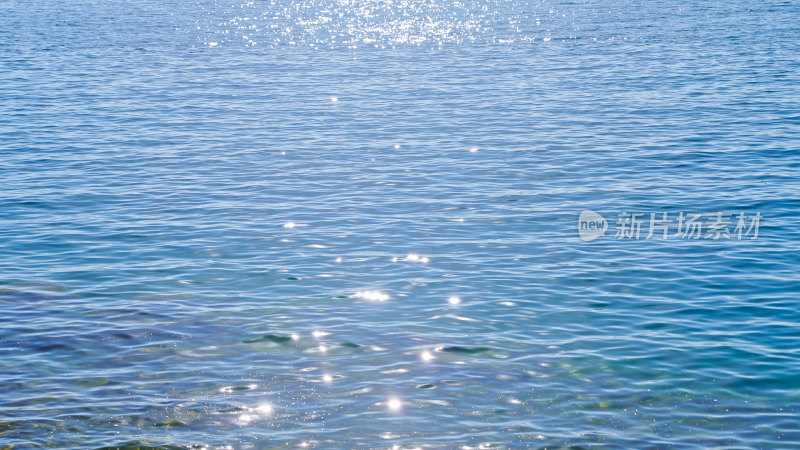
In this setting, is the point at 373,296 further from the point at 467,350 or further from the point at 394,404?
the point at 394,404

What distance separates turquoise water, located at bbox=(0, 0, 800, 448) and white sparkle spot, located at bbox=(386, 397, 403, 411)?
0.14 m

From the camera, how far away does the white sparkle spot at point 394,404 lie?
16016 millimetres

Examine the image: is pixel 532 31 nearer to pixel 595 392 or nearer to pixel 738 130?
pixel 738 130

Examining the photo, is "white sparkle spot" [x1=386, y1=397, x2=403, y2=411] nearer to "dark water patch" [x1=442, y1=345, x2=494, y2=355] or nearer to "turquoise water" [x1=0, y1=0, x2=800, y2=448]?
"turquoise water" [x1=0, y1=0, x2=800, y2=448]

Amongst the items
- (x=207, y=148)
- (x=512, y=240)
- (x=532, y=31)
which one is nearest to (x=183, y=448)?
(x=512, y=240)

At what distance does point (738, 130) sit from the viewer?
3603 cm

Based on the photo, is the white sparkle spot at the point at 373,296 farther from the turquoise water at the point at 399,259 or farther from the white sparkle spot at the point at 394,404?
the white sparkle spot at the point at 394,404

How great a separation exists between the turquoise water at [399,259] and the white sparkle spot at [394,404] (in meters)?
0.14

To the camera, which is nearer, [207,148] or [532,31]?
[207,148]

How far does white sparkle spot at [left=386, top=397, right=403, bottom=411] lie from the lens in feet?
52.5

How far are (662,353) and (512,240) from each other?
7472mm

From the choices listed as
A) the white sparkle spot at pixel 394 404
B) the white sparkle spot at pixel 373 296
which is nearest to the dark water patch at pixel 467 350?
the white sparkle spot at pixel 394 404

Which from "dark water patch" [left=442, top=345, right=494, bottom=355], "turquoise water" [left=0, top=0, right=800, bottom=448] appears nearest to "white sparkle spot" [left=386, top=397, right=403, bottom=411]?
"turquoise water" [left=0, top=0, right=800, bottom=448]

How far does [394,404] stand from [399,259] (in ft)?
26.0
